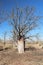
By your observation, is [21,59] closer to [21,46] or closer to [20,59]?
[20,59]

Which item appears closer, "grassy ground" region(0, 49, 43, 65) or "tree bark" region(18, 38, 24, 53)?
"grassy ground" region(0, 49, 43, 65)

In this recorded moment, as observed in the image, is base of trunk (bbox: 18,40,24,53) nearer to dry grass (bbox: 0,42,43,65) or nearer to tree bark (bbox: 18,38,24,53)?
tree bark (bbox: 18,38,24,53)

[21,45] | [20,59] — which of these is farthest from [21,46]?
[20,59]

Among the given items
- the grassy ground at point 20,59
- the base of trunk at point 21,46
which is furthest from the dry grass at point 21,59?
the base of trunk at point 21,46

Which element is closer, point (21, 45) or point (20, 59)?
point (20, 59)

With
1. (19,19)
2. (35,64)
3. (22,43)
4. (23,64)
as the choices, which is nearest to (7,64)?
(23,64)

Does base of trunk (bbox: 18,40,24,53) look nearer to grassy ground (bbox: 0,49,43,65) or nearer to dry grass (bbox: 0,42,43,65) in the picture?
dry grass (bbox: 0,42,43,65)

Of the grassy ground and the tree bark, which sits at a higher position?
the tree bark

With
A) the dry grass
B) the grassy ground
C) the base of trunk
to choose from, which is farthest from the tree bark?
the grassy ground

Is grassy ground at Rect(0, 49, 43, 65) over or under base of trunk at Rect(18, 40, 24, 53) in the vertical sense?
under

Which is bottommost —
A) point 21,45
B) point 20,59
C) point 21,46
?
point 20,59

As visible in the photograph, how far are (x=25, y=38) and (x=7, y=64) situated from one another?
10.7 m

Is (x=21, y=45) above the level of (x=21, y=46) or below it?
above

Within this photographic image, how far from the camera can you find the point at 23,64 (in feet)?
41.9
